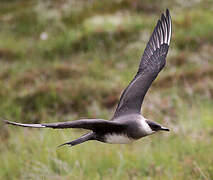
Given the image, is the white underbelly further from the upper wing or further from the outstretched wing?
the upper wing

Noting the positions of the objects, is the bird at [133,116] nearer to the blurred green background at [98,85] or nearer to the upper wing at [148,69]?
the upper wing at [148,69]

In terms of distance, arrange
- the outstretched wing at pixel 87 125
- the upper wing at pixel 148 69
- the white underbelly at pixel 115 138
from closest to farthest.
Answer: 1. the outstretched wing at pixel 87 125
2. the white underbelly at pixel 115 138
3. the upper wing at pixel 148 69

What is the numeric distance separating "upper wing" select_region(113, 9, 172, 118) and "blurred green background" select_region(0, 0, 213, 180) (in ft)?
2.28

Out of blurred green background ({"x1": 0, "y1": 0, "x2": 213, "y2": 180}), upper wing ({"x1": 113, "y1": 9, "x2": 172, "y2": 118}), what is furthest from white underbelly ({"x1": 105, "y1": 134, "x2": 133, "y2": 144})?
blurred green background ({"x1": 0, "y1": 0, "x2": 213, "y2": 180})

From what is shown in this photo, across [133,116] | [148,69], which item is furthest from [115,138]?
[148,69]

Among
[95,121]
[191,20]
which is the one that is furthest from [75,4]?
[95,121]

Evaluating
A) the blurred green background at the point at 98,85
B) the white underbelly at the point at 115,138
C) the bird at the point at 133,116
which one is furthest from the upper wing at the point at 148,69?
the blurred green background at the point at 98,85

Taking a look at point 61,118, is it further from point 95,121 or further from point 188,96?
point 95,121

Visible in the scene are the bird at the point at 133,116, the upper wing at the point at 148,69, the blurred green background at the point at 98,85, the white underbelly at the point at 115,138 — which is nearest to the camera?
the bird at the point at 133,116

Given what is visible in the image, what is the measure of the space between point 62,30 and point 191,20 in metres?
2.79

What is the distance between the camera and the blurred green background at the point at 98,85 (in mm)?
4449

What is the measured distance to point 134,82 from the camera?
12.0 ft

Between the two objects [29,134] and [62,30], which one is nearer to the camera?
[29,134]

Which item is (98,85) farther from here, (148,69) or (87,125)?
(87,125)
